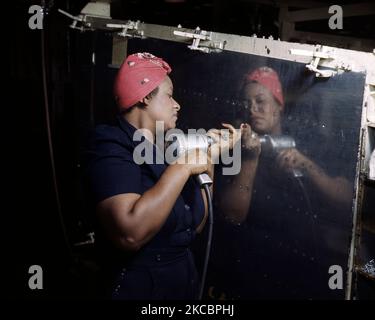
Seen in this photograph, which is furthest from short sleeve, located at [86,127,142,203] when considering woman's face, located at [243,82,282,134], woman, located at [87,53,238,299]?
woman's face, located at [243,82,282,134]

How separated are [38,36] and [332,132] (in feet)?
13.4

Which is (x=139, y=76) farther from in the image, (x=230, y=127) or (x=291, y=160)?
(x=291, y=160)

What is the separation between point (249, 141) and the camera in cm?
308

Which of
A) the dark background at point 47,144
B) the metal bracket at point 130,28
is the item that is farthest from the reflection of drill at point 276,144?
the dark background at point 47,144

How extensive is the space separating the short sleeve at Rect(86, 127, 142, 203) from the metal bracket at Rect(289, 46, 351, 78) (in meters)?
1.56

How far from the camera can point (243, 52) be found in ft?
9.76

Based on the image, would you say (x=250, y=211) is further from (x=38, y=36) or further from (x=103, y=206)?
(x=38, y=36)

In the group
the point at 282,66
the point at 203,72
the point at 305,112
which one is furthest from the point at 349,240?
the point at 203,72

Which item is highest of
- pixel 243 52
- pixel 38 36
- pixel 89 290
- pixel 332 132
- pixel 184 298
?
pixel 38 36

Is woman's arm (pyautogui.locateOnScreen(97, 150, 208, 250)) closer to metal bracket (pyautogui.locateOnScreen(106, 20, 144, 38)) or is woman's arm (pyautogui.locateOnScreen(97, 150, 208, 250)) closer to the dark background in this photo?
metal bracket (pyautogui.locateOnScreen(106, 20, 144, 38))

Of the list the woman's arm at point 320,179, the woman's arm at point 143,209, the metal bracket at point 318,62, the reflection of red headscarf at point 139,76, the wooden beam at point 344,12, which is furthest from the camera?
the wooden beam at point 344,12

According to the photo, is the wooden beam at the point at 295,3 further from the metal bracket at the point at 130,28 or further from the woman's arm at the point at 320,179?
the woman's arm at the point at 320,179

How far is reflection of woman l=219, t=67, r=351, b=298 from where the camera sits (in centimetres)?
282

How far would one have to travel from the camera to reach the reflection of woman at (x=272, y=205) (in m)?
2.82
